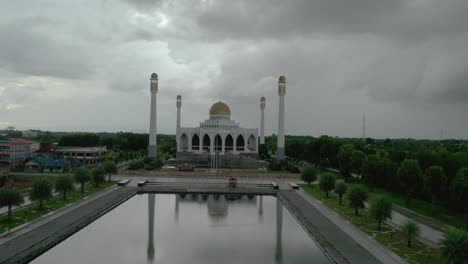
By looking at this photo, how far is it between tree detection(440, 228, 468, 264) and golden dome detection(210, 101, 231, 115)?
42071mm

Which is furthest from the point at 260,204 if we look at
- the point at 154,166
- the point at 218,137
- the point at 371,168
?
the point at 218,137

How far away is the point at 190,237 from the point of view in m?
16.1

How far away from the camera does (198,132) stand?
49438 mm

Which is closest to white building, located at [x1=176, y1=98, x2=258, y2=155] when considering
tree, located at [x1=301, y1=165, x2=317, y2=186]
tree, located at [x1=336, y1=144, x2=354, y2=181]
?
tree, located at [x1=336, y1=144, x2=354, y2=181]

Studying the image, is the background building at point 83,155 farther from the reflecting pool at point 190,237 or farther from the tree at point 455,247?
the tree at point 455,247

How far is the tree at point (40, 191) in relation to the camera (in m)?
19.0

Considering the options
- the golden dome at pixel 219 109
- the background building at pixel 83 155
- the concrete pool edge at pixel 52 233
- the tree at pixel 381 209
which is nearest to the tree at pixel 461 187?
the tree at pixel 381 209

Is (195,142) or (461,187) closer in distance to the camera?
(461,187)

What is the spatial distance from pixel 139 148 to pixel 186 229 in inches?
1888

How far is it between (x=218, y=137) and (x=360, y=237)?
116 ft

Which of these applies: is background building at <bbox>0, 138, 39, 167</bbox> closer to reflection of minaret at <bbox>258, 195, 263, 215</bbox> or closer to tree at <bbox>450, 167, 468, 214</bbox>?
reflection of minaret at <bbox>258, 195, 263, 215</bbox>

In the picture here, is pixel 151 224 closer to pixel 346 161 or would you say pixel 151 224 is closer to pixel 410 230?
pixel 410 230

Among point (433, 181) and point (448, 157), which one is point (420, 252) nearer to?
point (433, 181)

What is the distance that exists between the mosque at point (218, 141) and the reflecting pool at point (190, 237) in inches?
780
